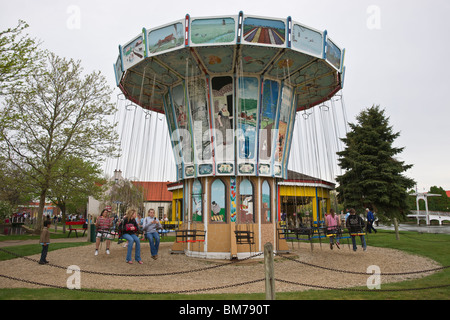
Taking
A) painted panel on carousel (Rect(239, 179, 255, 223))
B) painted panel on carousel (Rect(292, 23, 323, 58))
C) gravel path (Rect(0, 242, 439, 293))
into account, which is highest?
painted panel on carousel (Rect(292, 23, 323, 58))

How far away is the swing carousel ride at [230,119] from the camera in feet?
42.9

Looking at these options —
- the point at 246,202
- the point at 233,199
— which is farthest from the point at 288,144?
the point at 233,199

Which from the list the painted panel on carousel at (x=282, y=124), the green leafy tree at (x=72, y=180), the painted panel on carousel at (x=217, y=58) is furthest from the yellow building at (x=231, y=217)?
the green leafy tree at (x=72, y=180)

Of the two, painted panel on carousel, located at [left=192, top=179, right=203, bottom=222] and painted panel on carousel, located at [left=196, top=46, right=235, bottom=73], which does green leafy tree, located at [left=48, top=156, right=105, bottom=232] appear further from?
painted panel on carousel, located at [left=196, top=46, right=235, bottom=73]

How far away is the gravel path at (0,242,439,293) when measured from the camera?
8703 millimetres

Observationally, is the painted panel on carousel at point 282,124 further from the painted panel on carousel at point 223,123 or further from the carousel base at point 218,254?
the carousel base at point 218,254

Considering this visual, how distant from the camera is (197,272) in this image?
37.0 ft

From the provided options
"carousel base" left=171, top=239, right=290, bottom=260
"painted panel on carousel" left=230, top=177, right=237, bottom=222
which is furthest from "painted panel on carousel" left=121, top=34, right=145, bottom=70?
"carousel base" left=171, top=239, right=290, bottom=260

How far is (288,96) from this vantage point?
15.8m

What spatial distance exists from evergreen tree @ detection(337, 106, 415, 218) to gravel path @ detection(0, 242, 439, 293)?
44.9ft

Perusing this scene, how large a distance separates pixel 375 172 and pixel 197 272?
73.1 feet

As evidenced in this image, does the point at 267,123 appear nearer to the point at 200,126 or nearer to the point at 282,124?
the point at 282,124

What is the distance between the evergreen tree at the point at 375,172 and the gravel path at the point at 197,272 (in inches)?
539

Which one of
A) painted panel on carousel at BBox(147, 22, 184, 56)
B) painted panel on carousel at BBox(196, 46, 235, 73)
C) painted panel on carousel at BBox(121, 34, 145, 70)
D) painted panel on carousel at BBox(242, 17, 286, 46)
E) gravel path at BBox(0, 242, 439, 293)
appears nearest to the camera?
gravel path at BBox(0, 242, 439, 293)
